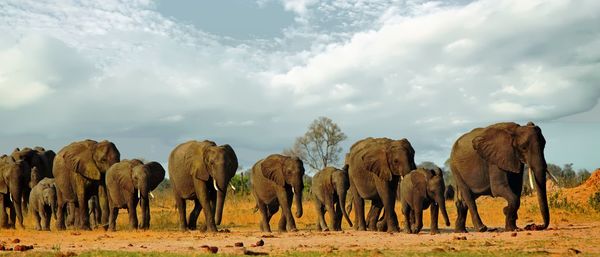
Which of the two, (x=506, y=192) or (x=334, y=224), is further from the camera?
(x=334, y=224)

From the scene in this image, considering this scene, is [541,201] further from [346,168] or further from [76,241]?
[76,241]

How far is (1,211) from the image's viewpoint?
3106 centimetres

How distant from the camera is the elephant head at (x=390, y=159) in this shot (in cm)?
2342

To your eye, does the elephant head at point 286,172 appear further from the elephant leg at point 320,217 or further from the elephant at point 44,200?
the elephant at point 44,200

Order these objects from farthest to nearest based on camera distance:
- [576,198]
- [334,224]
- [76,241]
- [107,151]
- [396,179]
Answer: [576,198], [107,151], [334,224], [396,179], [76,241]

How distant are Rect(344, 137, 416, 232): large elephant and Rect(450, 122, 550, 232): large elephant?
66.3 inches

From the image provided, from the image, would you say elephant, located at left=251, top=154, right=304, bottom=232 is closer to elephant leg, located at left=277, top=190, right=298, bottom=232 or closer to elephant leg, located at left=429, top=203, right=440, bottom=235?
elephant leg, located at left=277, top=190, right=298, bottom=232

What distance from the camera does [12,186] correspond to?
29438mm

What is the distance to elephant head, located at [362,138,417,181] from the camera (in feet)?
76.8

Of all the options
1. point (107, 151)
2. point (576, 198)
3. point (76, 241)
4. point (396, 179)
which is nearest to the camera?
point (76, 241)

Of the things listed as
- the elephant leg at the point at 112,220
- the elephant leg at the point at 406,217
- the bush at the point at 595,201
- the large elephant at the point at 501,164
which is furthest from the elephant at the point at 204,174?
the bush at the point at 595,201

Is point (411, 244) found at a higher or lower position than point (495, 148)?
lower

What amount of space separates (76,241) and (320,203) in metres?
9.82

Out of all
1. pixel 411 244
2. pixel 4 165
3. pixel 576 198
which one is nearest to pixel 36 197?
pixel 4 165
